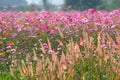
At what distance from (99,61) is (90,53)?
216mm

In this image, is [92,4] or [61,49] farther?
[92,4]

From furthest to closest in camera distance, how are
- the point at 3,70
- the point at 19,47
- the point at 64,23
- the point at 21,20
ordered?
the point at 21,20
the point at 64,23
the point at 19,47
the point at 3,70

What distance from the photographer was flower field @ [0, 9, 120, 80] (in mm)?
3598

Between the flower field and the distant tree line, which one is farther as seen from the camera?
the distant tree line

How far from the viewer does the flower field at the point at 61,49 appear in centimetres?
360

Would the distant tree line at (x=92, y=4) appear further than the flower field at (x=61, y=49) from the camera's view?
Yes

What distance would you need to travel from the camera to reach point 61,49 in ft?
24.5

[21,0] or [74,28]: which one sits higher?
[21,0]

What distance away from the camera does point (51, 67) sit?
344cm

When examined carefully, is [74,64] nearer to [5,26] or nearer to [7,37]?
[7,37]

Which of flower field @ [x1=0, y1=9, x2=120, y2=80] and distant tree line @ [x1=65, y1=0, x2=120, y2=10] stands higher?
distant tree line @ [x1=65, y1=0, x2=120, y2=10]

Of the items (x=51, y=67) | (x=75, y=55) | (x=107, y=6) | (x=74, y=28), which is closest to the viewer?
(x=51, y=67)

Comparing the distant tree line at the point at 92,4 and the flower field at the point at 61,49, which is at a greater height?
the distant tree line at the point at 92,4

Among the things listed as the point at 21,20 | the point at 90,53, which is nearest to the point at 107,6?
the point at 21,20
